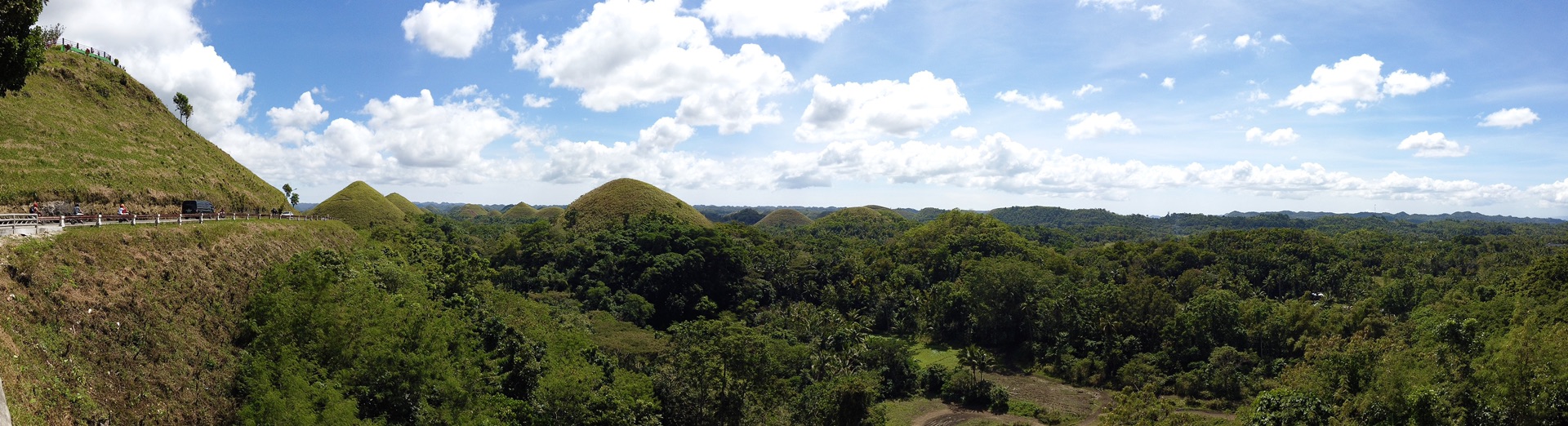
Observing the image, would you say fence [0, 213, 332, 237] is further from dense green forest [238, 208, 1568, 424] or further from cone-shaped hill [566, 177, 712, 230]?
cone-shaped hill [566, 177, 712, 230]

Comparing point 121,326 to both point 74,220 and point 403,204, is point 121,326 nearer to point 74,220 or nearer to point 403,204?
point 74,220

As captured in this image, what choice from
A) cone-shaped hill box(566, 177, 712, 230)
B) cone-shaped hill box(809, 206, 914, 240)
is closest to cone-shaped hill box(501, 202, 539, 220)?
cone-shaped hill box(566, 177, 712, 230)

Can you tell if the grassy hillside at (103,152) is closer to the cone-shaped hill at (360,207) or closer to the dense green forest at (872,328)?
the dense green forest at (872,328)

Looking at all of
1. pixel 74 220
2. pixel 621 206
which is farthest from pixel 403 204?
pixel 74 220

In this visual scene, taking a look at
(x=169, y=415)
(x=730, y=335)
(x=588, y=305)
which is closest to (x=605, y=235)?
(x=588, y=305)

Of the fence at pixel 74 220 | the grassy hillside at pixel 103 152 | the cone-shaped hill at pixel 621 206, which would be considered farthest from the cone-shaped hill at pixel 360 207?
the fence at pixel 74 220
